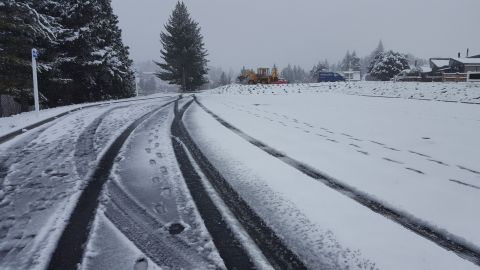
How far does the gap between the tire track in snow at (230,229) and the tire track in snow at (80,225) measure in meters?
A: 0.97

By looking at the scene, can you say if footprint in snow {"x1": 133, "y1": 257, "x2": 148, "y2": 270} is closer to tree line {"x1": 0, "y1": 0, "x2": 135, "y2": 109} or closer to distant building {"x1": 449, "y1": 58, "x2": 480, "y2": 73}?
tree line {"x1": 0, "y1": 0, "x2": 135, "y2": 109}

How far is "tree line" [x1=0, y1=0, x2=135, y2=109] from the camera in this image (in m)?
13.2

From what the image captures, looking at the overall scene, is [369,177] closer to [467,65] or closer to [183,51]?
[183,51]

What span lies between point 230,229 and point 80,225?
4.20ft

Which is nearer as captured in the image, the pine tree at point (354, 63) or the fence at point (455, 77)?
the fence at point (455, 77)

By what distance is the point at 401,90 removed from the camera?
1911 cm

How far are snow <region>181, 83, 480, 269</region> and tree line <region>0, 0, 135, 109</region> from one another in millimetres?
8757

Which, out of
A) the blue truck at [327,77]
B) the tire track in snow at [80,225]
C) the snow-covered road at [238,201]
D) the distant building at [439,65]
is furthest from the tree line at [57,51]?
the distant building at [439,65]

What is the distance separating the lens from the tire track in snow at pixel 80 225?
239cm

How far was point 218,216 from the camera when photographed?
10.3ft

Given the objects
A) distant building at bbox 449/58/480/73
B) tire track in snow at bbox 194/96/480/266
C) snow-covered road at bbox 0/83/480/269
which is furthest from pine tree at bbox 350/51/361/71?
tire track in snow at bbox 194/96/480/266

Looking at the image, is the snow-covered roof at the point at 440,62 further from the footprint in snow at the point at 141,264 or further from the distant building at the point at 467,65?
the footprint in snow at the point at 141,264

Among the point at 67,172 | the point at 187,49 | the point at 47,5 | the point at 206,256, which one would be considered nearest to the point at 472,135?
the point at 206,256

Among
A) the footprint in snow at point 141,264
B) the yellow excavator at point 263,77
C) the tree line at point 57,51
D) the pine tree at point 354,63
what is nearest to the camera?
the footprint in snow at point 141,264
